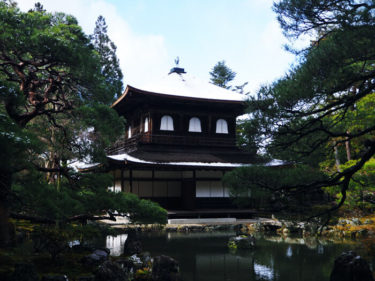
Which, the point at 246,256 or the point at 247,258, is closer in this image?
the point at 247,258

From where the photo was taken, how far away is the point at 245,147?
686 cm

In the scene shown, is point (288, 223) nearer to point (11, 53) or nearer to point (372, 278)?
point (372, 278)

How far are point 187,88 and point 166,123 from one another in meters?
2.73

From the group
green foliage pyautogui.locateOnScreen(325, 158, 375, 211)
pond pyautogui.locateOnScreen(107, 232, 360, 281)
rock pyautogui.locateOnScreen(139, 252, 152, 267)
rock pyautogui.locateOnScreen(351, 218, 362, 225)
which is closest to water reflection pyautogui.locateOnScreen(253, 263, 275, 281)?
pond pyautogui.locateOnScreen(107, 232, 360, 281)

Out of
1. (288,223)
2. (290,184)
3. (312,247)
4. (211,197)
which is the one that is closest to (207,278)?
(290,184)

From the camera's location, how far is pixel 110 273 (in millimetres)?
6637

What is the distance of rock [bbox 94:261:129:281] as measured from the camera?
6602 mm

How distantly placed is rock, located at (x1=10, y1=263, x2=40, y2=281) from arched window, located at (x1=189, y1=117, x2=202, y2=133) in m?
16.2

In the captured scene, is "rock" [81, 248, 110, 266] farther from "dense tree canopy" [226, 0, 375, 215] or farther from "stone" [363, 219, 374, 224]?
"stone" [363, 219, 374, 224]

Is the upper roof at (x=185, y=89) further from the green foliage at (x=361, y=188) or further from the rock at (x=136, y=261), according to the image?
the rock at (x=136, y=261)

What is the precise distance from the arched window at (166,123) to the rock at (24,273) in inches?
608

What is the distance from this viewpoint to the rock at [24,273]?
215 inches

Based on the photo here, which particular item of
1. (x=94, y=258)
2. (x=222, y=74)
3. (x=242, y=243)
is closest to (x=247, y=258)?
(x=242, y=243)

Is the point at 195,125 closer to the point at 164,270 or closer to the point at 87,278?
the point at 164,270
